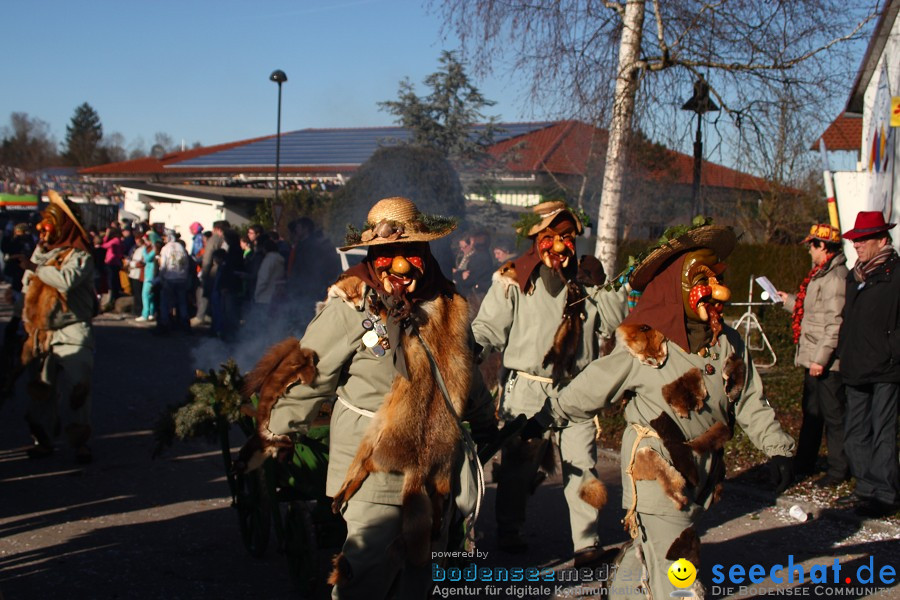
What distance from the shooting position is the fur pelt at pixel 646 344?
395cm

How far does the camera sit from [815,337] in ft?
23.1

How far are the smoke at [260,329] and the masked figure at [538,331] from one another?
4857mm

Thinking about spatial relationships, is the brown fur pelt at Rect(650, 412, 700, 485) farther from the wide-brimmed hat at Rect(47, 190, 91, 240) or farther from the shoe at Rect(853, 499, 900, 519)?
the wide-brimmed hat at Rect(47, 190, 91, 240)

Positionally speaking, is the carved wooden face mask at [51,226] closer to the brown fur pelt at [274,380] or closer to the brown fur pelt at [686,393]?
the brown fur pelt at [274,380]

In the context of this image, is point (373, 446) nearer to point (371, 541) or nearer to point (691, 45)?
point (371, 541)

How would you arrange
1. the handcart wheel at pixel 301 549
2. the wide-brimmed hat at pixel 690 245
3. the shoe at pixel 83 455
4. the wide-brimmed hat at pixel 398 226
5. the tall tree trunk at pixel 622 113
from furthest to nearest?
the tall tree trunk at pixel 622 113 < the shoe at pixel 83 455 < the handcart wheel at pixel 301 549 < the wide-brimmed hat at pixel 690 245 < the wide-brimmed hat at pixel 398 226

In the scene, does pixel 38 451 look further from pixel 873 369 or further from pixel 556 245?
pixel 873 369

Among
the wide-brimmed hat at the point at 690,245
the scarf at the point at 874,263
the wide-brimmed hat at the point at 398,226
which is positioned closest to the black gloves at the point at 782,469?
the wide-brimmed hat at the point at 690,245

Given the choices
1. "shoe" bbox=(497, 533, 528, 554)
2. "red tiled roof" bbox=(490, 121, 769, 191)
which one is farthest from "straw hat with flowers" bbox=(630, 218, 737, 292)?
"red tiled roof" bbox=(490, 121, 769, 191)

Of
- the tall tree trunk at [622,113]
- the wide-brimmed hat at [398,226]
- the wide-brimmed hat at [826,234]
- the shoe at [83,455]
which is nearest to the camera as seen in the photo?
the wide-brimmed hat at [398,226]

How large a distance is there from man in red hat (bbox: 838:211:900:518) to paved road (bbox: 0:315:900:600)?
1.19 feet

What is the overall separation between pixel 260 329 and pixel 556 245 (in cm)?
834

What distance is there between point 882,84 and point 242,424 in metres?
11.4

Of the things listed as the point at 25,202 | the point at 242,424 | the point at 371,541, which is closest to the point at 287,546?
the point at 242,424
